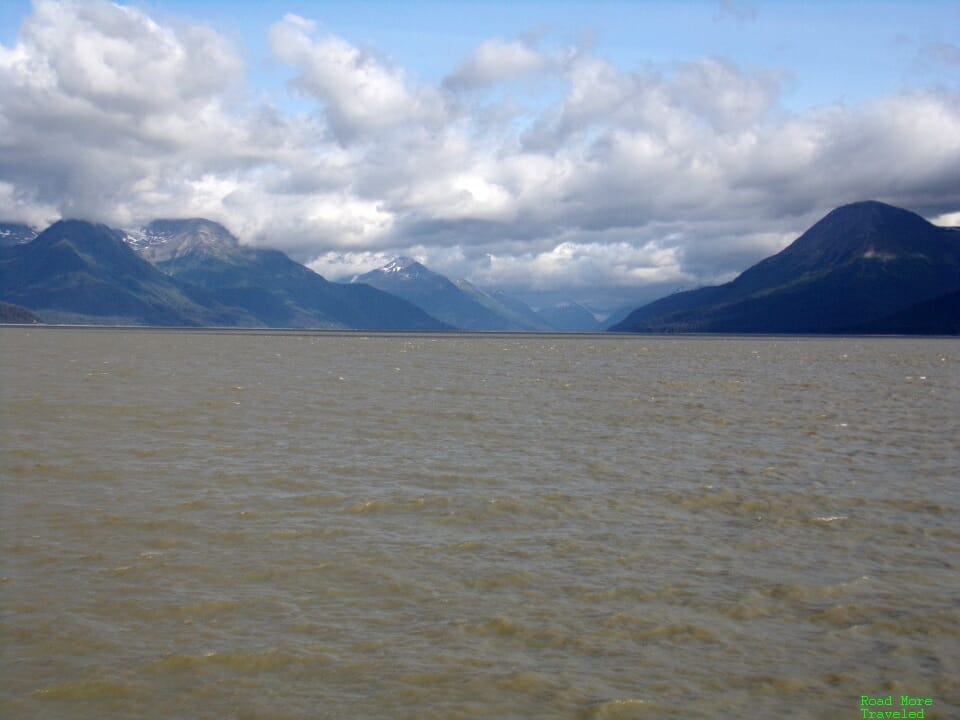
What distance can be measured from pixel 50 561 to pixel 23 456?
46.9 ft

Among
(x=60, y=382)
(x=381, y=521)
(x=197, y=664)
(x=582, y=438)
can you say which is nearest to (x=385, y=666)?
(x=197, y=664)

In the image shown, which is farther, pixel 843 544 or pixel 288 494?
pixel 288 494

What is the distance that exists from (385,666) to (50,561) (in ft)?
31.7

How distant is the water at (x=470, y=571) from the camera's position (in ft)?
41.6

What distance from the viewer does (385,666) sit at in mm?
13312

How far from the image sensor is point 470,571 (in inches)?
717

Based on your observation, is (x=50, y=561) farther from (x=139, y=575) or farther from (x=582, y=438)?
(x=582, y=438)

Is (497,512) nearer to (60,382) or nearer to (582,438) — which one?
(582,438)

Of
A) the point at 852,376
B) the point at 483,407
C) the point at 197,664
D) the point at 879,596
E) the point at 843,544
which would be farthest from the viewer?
the point at 852,376

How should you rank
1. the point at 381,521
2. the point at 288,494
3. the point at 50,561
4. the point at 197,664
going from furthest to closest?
the point at 288,494
the point at 381,521
the point at 50,561
the point at 197,664

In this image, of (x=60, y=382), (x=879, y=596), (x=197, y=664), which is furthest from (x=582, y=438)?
(x=60, y=382)

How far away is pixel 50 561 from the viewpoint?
18.1m

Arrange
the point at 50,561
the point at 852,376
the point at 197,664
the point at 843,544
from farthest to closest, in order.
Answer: the point at 852,376
the point at 843,544
the point at 50,561
the point at 197,664

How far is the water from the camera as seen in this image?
12672mm
